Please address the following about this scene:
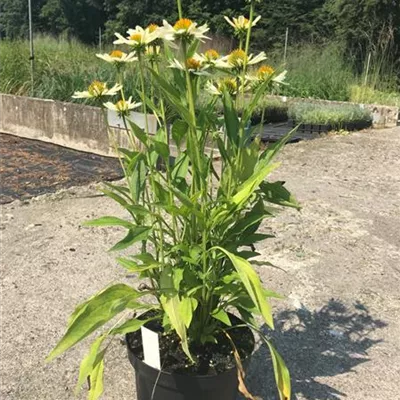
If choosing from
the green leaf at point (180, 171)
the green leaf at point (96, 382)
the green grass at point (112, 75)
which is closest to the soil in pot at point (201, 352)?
the green leaf at point (96, 382)

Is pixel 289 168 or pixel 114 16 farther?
pixel 114 16

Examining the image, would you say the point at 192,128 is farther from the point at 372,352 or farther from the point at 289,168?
the point at 289,168

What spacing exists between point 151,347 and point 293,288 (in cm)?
132

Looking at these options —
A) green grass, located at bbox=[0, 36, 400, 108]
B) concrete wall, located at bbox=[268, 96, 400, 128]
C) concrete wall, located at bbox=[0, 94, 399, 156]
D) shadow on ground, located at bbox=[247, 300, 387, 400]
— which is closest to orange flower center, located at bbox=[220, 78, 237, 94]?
shadow on ground, located at bbox=[247, 300, 387, 400]

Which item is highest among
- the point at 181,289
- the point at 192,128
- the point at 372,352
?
the point at 192,128

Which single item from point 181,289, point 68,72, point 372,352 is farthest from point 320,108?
point 181,289

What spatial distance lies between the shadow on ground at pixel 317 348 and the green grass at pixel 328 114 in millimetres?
5163

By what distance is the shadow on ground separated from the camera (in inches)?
74.5

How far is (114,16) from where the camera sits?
103ft

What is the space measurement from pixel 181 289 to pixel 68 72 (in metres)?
6.03

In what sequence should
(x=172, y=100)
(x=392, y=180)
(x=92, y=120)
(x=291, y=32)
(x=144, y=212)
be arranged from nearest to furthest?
(x=172, y=100) < (x=144, y=212) < (x=392, y=180) < (x=92, y=120) < (x=291, y=32)

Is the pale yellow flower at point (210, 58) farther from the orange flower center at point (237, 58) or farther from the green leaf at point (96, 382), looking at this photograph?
the green leaf at point (96, 382)

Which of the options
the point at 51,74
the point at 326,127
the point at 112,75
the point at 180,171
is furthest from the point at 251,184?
the point at 326,127

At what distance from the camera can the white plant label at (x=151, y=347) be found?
57.6 inches
